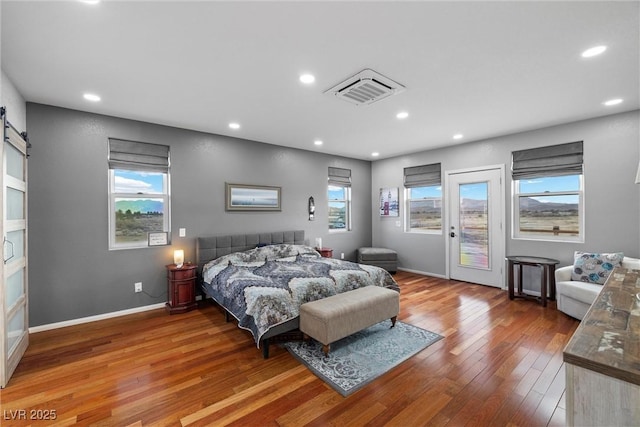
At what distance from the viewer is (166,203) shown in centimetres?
414

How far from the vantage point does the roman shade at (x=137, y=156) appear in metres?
3.73

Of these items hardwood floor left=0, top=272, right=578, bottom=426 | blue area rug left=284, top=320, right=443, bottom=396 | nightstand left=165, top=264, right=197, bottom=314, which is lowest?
hardwood floor left=0, top=272, right=578, bottom=426

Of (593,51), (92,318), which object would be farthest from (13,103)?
(593,51)

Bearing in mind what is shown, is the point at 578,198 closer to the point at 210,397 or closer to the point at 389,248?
the point at 389,248

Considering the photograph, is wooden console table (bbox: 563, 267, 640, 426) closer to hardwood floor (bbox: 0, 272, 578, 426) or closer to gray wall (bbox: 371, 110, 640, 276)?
hardwood floor (bbox: 0, 272, 578, 426)

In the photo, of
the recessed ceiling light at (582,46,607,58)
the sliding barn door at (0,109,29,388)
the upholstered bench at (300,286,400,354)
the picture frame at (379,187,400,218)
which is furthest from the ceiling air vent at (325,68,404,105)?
the picture frame at (379,187,400,218)

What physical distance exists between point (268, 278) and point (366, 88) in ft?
7.90

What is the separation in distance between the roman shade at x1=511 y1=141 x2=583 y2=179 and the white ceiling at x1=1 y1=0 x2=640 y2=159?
56 cm

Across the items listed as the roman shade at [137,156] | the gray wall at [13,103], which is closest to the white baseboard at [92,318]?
the roman shade at [137,156]

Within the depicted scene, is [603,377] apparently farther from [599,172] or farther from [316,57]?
[599,172]

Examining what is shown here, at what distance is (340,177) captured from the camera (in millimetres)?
6355

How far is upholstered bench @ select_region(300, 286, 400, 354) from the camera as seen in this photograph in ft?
8.55

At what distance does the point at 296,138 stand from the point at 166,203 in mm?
2333

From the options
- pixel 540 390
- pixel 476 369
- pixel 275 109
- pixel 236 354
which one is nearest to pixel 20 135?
pixel 275 109
